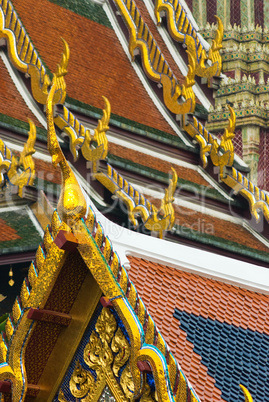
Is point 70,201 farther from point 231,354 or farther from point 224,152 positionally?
point 224,152

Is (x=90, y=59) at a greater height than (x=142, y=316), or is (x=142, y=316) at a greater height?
(x=90, y=59)

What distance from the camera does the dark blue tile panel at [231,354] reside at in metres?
5.99

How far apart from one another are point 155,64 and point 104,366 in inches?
456

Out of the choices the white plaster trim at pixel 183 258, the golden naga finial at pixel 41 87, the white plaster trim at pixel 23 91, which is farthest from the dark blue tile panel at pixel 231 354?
the white plaster trim at pixel 23 91

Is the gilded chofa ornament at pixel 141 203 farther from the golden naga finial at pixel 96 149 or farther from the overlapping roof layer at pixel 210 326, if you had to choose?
the overlapping roof layer at pixel 210 326

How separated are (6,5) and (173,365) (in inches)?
397

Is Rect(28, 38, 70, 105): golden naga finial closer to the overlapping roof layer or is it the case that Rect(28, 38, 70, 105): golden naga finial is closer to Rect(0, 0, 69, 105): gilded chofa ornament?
Rect(0, 0, 69, 105): gilded chofa ornament

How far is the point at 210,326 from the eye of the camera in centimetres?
639

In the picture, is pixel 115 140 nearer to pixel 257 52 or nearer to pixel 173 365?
pixel 257 52

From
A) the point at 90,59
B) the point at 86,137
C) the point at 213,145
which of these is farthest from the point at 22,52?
the point at 213,145

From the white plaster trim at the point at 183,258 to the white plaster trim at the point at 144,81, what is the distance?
959 centimetres

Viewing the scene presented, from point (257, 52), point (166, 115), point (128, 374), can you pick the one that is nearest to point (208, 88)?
point (166, 115)

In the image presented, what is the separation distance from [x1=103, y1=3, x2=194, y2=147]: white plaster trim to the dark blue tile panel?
399 inches

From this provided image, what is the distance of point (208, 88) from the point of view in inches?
706
